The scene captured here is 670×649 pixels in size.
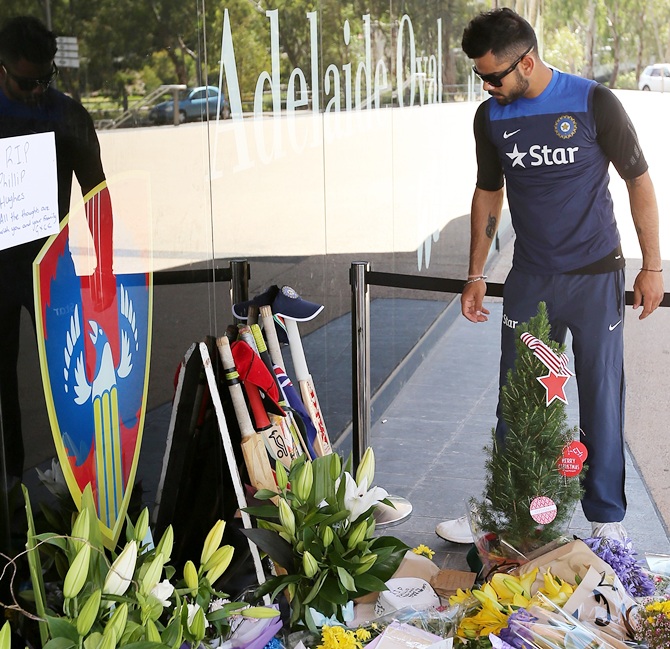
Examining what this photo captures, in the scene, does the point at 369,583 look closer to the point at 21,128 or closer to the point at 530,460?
the point at 530,460

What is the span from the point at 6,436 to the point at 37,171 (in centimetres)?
56

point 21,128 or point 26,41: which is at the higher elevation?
point 26,41

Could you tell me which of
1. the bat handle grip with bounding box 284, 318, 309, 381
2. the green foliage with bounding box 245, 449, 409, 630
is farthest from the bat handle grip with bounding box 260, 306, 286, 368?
the green foliage with bounding box 245, 449, 409, 630

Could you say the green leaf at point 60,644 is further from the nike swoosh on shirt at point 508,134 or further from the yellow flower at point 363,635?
the nike swoosh on shirt at point 508,134

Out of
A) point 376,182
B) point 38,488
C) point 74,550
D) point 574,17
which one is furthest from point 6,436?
point 574,17

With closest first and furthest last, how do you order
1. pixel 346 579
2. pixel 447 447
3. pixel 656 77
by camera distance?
1. pixel 346 579
2. pixel 447 447
3. pixel 656 77

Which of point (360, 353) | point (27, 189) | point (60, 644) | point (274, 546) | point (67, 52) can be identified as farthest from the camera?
point (360, 353)

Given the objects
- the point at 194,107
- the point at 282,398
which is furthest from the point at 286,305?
the point at 194,107

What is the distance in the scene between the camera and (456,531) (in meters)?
4.06

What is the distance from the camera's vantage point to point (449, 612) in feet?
8.22

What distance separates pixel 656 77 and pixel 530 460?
14.2 ft

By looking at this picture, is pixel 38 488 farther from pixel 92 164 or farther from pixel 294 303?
pixel 294 303

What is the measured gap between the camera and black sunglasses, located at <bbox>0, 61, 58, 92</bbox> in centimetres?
205

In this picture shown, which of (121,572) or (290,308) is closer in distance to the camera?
(121,572)
